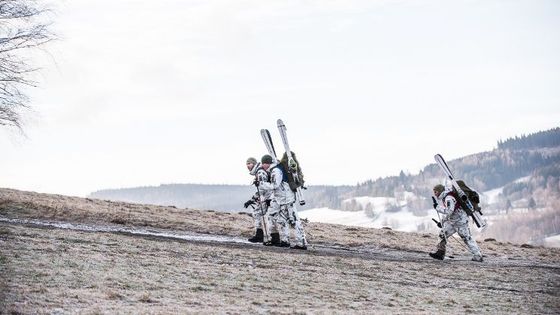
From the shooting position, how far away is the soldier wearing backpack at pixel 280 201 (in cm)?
2614

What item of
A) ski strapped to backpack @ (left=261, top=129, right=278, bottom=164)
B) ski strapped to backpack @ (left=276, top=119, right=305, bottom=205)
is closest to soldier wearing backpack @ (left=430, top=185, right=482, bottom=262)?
ski strapped to backpack @ (left=276, top=119, right=305, bottom=205)

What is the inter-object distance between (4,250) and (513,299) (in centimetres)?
1293

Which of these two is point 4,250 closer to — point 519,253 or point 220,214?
point 220,214

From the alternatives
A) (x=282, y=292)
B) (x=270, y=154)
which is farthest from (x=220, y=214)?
(x=282, y=292)

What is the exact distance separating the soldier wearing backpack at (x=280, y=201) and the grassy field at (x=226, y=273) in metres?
1.25

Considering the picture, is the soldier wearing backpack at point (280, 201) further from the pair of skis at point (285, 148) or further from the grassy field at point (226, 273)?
the grassy field at point (226, 273)

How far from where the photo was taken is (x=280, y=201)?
2612 centimetres

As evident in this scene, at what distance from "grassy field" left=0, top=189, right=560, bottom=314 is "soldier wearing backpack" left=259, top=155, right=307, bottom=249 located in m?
1.25

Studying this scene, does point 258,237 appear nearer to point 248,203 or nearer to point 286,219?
point 286,219

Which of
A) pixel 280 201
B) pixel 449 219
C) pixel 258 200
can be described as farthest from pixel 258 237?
pixel 449 219

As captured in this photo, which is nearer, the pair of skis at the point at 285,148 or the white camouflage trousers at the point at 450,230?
the pair of skis at the point at 285,148

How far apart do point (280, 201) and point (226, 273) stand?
7.41 meters

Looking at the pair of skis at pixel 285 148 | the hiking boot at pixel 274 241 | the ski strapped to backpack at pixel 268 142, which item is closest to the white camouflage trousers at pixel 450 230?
the pair of skis at pixel 285 148

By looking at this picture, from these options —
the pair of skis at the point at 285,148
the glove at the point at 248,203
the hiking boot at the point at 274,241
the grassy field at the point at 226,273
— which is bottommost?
the grassy field at the point at 226,273
